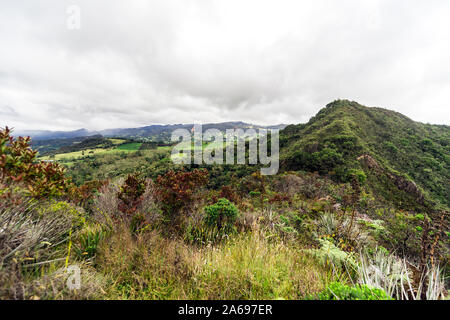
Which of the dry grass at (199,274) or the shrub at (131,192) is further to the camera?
the shrub at (131,192)

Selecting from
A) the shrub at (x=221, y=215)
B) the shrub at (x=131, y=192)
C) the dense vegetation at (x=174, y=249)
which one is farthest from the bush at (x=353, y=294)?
the shrub at (x=131, y=192)

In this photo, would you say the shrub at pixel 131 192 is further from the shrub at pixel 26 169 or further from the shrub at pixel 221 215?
the shrub at pixel 221 215

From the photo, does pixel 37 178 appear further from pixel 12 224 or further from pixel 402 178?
pixel 402 178

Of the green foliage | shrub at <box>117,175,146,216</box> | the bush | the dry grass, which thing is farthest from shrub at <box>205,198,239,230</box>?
the bush

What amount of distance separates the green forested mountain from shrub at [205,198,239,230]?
1602cm

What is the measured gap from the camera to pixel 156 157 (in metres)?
54.6

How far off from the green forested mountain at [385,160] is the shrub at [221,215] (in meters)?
16.0

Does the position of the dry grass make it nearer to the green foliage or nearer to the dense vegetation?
the dense vegetation

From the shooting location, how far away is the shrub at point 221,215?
412cm

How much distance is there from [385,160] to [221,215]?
2695 centimetres

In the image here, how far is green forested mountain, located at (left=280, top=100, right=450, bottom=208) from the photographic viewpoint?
15492mm

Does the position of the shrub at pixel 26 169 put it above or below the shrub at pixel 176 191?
above

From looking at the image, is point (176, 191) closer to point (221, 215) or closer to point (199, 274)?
point (221, 215)
